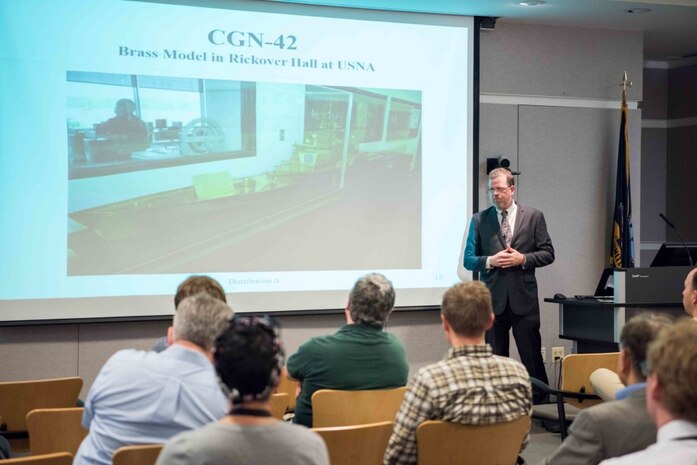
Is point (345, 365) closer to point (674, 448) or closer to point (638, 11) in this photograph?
point (674, 448)

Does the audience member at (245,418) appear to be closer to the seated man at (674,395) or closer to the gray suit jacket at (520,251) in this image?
the seated man at (674,395)

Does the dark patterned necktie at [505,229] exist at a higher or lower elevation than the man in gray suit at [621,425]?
higher

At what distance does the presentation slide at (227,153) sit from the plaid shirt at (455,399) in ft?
11.0

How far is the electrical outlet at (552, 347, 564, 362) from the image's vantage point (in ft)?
23.9

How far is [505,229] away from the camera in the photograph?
20.1ft

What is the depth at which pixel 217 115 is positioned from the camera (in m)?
5.95

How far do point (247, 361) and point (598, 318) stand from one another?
4.62 m

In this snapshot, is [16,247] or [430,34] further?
[430,34]

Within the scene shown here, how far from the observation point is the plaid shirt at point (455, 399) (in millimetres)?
2764

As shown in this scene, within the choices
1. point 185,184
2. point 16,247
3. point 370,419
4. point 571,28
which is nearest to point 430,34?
point 571,28

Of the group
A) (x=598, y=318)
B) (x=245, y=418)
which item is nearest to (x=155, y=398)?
(x=245, y=418)

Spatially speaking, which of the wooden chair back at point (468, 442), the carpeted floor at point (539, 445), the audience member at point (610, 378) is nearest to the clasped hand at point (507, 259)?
the carpeted floor at point (539, 445)

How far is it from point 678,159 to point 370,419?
282 inches

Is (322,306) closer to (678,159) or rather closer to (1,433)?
(1,433)
